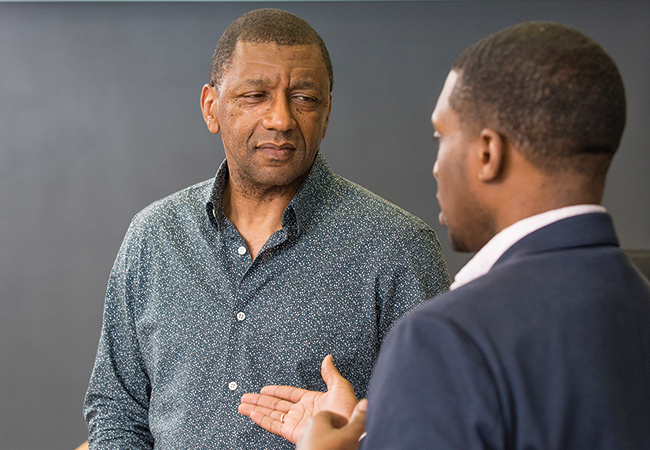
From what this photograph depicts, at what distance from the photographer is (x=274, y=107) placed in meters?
1.28

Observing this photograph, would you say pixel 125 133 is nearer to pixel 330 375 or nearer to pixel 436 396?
pixel 330 375

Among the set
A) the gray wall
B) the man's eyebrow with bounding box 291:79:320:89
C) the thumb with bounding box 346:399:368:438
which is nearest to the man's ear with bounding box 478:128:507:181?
the thumb with bounding box 346:399:368:438

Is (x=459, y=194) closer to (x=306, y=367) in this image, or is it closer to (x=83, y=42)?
(x=306, y=367)

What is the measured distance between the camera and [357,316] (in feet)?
4.13

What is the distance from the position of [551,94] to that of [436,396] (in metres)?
0.33

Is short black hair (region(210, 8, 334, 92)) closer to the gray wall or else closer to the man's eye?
the man's eye

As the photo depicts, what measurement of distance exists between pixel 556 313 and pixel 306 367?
2.54ft

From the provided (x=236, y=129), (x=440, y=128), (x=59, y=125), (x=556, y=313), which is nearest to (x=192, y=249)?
(x=236, y=129)

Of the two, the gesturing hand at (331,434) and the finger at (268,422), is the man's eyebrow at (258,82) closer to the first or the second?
the finger at (268,422)

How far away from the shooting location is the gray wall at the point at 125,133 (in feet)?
9.08

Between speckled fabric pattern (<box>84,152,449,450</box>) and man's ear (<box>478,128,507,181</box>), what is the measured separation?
0.61 meters

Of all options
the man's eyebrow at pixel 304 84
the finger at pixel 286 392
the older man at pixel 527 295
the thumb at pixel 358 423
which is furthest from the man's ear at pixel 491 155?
the man's eyebrow at pixel 304 84

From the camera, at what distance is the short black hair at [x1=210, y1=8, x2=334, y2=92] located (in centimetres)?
129

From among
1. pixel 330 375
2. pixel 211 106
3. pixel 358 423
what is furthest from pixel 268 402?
pixel 211 106
